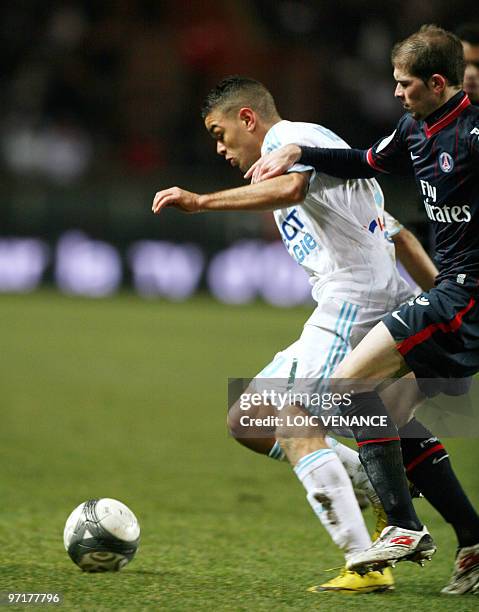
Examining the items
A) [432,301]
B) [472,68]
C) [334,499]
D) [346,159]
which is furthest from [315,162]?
[334,499]

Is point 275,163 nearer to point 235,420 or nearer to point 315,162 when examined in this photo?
point 315,162

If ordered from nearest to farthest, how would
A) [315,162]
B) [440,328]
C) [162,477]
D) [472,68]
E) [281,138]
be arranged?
[440,328], [315,162], [281,138], [472,68], [162,477]

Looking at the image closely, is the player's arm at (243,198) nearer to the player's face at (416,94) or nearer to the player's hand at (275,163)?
the player's hand at (275,163)

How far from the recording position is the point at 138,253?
1514 centimetres

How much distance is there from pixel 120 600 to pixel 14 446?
352 cm

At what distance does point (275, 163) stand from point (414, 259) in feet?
2.65

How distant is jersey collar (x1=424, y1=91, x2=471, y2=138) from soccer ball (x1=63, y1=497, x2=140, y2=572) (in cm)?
176

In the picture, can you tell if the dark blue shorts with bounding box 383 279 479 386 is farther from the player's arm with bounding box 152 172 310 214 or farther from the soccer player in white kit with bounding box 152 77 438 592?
the player's arm with bounding box 152 172 310 214

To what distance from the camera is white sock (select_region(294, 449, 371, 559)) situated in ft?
12.7

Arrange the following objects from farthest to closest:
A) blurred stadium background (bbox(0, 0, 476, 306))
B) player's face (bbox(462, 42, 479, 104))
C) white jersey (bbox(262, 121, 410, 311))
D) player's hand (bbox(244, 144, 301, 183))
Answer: blurred stadium background (bbox(0, 0, 476, 306)) → player's face (bbox(462, 42, 479, 104)) → white jersey (bbox(262, 121, 410, 311)) → player's hand (bbox(244, 144, 301, 183))

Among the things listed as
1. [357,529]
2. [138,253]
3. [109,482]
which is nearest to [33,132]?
[138,253]

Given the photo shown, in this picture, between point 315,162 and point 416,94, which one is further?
point 315,162

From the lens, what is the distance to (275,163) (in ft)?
13.3

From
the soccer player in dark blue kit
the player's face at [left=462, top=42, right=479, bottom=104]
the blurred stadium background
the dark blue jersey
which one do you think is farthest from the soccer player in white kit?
the blurred stadium background
